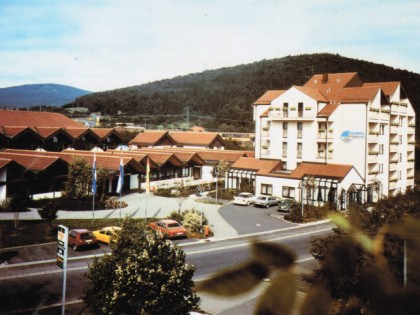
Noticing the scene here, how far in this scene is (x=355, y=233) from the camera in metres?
1.16

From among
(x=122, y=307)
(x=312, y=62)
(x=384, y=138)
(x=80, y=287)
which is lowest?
(x=80, y=287)

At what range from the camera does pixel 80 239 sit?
74.3 feet

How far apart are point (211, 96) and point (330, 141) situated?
342 feet

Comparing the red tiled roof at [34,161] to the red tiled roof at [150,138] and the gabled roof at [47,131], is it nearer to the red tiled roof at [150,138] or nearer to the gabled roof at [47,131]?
the gabled roof at [47,131]

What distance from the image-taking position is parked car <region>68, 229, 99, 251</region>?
22641 mm

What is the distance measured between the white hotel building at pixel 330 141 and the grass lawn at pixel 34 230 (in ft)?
55.4

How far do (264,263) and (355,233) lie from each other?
262 millimetres

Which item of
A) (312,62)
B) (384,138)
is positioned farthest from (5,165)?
(312,62)

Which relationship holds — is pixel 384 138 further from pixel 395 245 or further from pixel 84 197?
pixel 395 245

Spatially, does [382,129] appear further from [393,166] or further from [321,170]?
[321,170]

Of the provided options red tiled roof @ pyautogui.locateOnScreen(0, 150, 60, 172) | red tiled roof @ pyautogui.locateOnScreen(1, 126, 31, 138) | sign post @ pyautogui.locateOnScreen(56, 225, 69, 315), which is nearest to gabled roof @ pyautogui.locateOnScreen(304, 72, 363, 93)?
red tiled roof @ pyautogui.locateOnScreen(0, 150, 60, 172)

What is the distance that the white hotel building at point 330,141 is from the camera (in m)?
38.3

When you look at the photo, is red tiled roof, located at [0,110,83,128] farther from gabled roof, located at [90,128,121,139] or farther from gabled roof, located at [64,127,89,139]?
gabled roof, located at [90,128,121,139]

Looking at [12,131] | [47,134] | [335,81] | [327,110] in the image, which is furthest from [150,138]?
[327,110]
